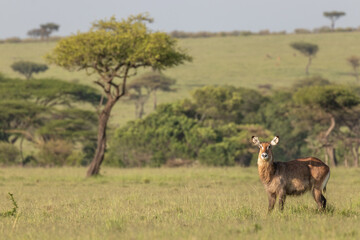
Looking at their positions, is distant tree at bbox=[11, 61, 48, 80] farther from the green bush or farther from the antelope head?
the antelope head

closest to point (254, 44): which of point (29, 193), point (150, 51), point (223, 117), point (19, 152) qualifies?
point (223, 117)

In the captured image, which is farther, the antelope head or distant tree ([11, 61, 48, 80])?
distant tree ([11, 61, 48, 80])

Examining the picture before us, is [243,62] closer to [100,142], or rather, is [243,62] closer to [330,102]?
[330,102]

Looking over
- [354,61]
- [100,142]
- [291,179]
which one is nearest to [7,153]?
[100,142]

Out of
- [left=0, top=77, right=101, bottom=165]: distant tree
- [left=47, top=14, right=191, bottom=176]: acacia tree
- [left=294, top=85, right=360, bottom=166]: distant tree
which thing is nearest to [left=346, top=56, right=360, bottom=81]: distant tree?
[left=0, top=77, right=101, bottom=165]: distant tree

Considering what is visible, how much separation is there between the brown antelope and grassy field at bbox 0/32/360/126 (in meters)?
58.3

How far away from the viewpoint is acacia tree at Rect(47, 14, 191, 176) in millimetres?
26656

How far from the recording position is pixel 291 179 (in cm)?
1104

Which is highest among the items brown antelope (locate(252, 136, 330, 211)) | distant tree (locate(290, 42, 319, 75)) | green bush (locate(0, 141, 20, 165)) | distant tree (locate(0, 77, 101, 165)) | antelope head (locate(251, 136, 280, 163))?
antelope head (locate(251, 136, 280, 163))

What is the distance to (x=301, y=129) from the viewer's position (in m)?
42.9

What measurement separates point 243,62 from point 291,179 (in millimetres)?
87750

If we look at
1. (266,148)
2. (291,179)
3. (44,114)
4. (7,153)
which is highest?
(266,148)

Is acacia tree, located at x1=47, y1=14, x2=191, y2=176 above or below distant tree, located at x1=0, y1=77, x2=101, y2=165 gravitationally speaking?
above

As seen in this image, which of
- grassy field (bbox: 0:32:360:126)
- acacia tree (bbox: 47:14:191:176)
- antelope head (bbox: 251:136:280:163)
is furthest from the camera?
grassy field (bbox: 0:32:360:126)
